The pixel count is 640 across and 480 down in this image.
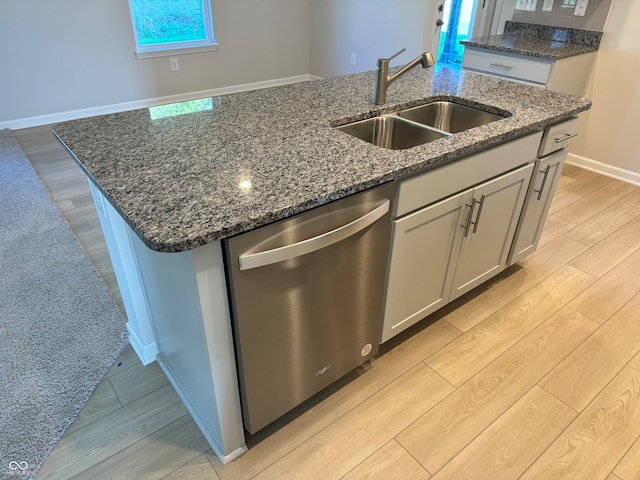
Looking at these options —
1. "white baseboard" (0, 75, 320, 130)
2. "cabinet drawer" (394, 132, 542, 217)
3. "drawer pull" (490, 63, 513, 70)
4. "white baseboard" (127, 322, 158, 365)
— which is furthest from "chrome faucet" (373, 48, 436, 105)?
"white baseboard" (0, 75, 320, 130)

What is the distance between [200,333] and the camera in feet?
4.16

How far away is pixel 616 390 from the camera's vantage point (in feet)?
5.94

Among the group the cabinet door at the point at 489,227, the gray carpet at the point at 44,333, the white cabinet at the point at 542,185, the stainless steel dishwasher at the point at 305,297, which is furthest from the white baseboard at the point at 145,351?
the white cabinet at the point at 542,185

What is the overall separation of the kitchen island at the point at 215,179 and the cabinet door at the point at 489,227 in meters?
0.20

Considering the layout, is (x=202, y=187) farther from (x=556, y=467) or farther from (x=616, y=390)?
(x=616, y=390)

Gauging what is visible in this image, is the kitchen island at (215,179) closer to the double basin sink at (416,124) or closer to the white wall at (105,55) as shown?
the double basin sink at (416,124)

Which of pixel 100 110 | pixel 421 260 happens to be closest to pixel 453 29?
pixel 100 110

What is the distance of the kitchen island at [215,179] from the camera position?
44.8 inches

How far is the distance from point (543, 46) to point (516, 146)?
75.3 inches

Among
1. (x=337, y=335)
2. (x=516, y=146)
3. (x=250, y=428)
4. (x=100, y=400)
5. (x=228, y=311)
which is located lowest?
(x=100, y=400)

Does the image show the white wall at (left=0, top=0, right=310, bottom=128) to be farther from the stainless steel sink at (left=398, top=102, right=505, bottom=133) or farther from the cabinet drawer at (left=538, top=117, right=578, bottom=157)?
the cabinet drawer at (left=538, top=117, right=578, bottom=157)

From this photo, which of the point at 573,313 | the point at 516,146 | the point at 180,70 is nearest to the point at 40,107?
the point at 180,70

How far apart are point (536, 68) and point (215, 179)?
8.90ft

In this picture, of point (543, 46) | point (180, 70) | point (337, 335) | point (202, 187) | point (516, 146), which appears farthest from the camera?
point (180, 70)
